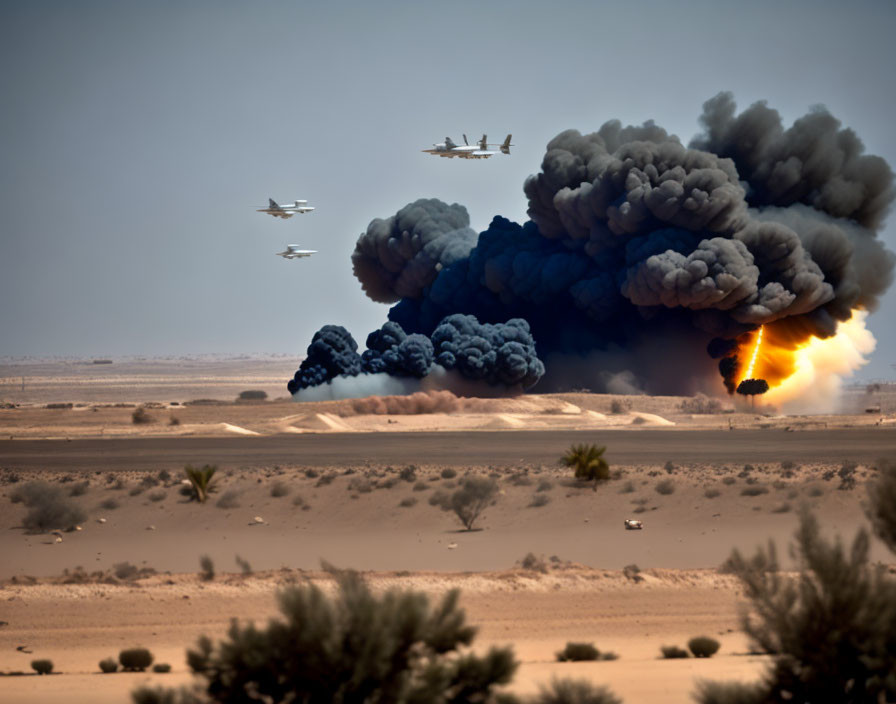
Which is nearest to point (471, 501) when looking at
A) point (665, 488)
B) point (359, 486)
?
point (359, 486)

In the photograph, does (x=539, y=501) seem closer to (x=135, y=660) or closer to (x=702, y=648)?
(x=702, y=648)

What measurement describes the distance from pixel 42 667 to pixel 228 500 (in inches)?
813

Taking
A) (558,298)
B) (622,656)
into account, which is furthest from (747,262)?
(622,656)

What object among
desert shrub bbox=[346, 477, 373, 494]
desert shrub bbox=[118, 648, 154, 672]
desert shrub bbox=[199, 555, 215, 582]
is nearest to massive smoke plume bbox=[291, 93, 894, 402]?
desert shrub bbox=[346, 477, 373, 494]

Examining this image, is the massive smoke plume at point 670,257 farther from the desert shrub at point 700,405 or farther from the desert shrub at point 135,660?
the desert shrub at point 135,660

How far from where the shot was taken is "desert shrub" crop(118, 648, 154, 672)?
1869cm

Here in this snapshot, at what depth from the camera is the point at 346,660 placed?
11.9m

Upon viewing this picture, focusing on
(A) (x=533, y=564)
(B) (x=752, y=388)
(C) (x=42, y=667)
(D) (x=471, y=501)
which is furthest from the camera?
(B) (x=752, y=388)

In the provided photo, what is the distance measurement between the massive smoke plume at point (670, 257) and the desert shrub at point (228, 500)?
165 feet

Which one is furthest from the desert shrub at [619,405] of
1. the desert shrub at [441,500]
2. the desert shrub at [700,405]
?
the desert shrub at [441,500]

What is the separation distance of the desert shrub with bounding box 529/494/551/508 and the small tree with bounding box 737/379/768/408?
52970 mm

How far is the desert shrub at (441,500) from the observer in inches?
1455

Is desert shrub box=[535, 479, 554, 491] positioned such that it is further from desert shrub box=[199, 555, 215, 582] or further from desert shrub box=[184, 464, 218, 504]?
desert shrub box=[199, 555, 215, 582]

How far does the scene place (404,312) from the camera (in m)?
115
